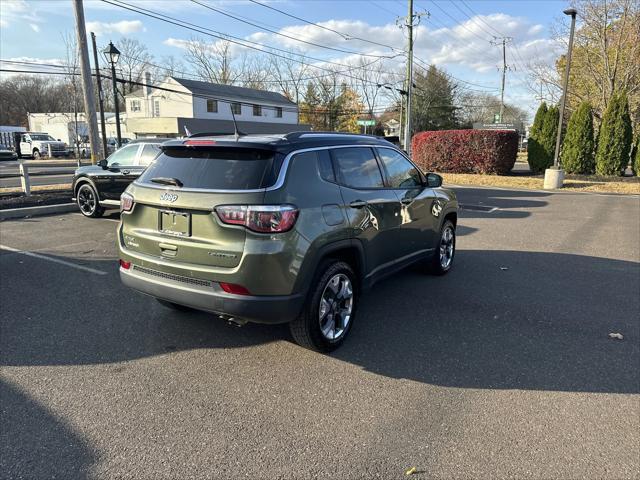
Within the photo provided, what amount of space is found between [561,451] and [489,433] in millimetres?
405

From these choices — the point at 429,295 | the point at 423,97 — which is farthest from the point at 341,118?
the point at 429,295

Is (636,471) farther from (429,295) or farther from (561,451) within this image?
(429,295)

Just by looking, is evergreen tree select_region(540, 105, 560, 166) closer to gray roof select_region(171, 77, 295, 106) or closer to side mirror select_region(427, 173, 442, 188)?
side mirror select_region(427, 173, 442, 188)

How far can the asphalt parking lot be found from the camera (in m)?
2.63

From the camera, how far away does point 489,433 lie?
9.54 ft

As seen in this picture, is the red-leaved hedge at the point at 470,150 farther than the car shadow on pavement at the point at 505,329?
Yes

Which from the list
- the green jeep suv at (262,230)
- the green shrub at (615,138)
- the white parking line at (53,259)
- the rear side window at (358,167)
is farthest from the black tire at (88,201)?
the green shrub at (615,138)

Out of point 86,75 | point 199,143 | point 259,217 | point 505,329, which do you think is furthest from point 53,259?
point 86,75

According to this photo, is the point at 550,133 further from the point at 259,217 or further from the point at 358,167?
the point at 259,217

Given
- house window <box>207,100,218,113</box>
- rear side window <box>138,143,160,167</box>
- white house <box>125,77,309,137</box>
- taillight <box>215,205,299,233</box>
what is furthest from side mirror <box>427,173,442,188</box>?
house window <box>207,100,218,113</box>

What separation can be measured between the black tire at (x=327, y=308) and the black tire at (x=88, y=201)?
788cm

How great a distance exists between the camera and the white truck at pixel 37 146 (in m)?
38.6

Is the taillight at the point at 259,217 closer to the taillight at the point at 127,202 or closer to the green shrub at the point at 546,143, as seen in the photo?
the taillight at the point at 127,202

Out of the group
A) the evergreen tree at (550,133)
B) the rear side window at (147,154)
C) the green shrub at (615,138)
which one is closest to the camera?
the rear side window at (147,154)
